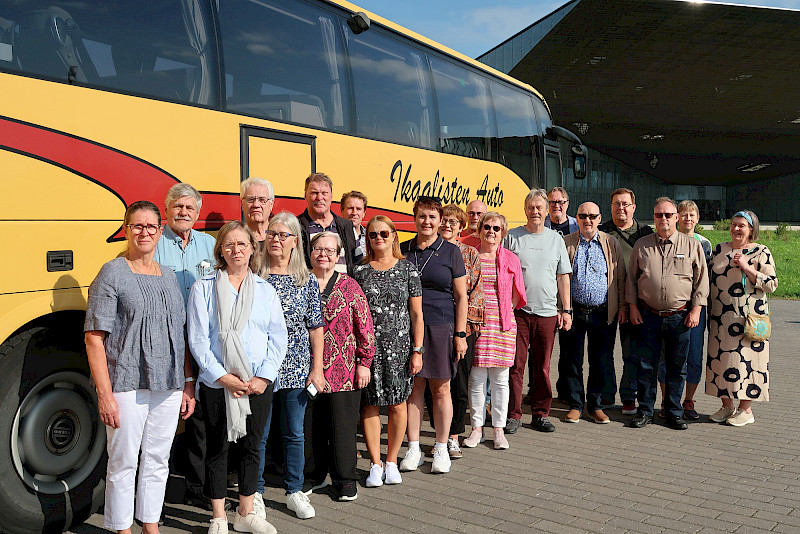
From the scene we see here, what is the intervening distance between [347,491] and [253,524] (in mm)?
767

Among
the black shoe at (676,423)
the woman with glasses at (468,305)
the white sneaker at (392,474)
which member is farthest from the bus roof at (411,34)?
the black shoe at (676,423)

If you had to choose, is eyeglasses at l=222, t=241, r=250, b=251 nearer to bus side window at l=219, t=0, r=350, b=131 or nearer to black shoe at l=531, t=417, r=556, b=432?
bus side window at l=219, t=0, r=350, b=131

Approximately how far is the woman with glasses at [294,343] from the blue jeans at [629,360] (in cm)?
338

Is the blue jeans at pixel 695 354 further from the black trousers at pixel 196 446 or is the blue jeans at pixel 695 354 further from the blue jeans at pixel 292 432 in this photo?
the black trousers at pixel 196 446

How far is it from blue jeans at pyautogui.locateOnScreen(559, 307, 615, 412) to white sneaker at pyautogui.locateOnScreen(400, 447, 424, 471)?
197cm

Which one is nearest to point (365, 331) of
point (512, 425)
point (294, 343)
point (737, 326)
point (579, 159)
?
point (294, 343)

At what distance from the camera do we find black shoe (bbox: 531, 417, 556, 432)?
635 centimetres

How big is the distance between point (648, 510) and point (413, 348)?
183 cm

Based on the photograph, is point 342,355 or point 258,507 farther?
point 342,355

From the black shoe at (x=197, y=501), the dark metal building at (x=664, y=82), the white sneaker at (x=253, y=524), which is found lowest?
the black shoe at (x=197, y=501)

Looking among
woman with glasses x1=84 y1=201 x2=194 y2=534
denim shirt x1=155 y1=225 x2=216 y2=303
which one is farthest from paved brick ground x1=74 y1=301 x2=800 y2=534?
denim shirt x1=155 y1=225 x2=216 y2=303

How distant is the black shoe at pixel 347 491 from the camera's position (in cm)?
464

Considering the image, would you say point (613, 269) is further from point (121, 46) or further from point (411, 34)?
point (121, 46)

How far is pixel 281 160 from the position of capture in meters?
5.59
